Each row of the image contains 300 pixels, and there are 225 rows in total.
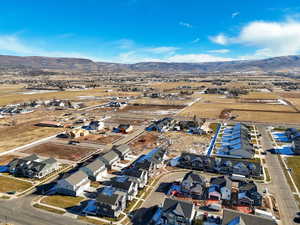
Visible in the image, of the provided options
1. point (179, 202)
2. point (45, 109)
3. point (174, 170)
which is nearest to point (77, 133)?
point (174, 170)

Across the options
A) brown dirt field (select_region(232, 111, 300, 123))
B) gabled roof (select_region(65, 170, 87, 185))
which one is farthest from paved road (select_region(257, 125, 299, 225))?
brown dirt field (select_region(232, 111, 300, 123))

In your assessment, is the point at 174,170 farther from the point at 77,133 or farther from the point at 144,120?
the point at 144,120

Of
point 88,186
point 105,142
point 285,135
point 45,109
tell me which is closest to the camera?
point 88,186

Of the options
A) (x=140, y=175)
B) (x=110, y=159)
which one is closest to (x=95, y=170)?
(x=110, y=159)

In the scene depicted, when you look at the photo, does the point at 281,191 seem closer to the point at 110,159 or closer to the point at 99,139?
the point at 110,159

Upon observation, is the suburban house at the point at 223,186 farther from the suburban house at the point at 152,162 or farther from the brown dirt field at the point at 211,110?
the brown dirt field at the point at 211,110
